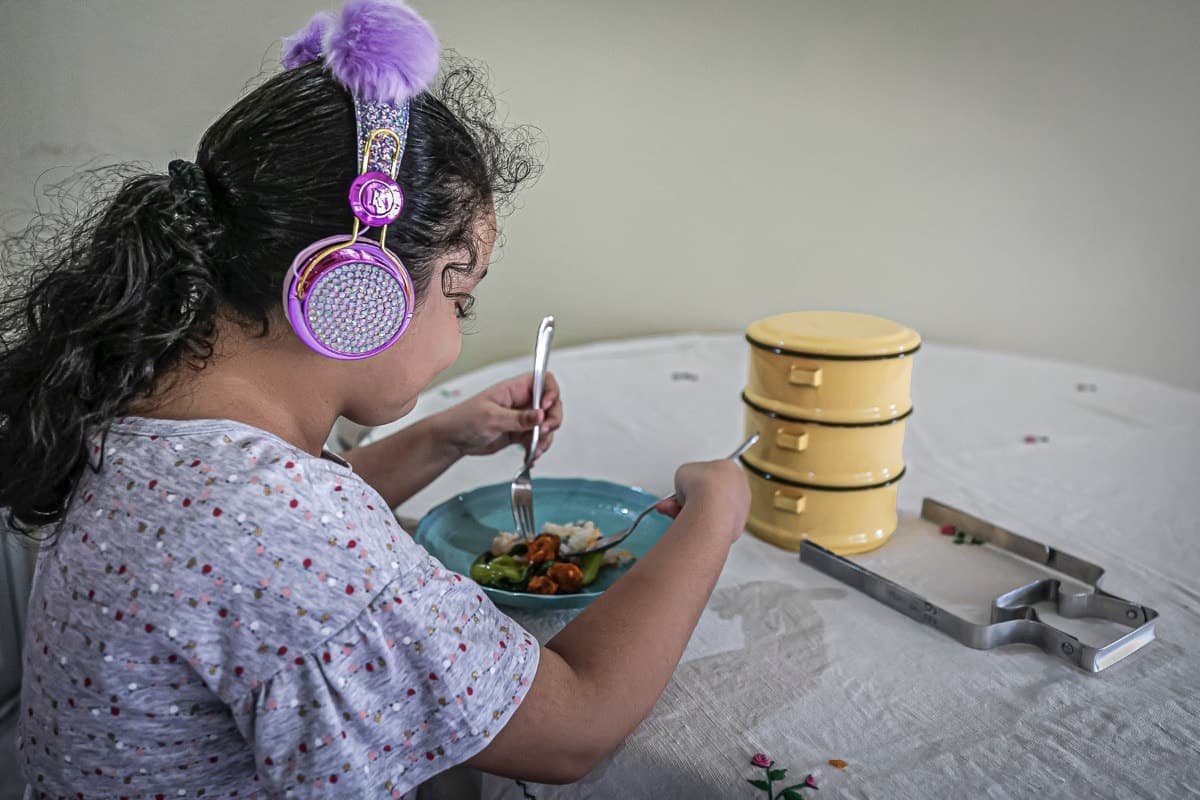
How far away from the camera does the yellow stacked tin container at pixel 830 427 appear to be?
1.03 meters

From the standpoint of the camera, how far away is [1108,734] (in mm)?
731

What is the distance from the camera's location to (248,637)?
59 cm

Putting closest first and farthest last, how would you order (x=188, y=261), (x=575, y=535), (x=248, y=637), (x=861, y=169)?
(x=248, y=637) < (x=188, y=261) < (x=575, y=535) < (x=861, y=169)

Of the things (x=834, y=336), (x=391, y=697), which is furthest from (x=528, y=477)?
(x=391, y=697)

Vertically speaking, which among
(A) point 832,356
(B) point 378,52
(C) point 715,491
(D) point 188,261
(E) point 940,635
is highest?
(B) point 378,52

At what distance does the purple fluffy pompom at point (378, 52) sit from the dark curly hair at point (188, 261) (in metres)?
0.02

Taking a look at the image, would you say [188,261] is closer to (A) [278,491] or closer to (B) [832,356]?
(A) [278,491]

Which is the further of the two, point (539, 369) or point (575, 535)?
point (539, 369)

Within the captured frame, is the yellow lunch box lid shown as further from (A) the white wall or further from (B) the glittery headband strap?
(A) the white wall

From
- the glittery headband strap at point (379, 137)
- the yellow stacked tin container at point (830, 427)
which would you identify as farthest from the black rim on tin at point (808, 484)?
the glittery headband strap at point (379, 137)

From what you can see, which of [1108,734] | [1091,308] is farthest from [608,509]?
[1091,308]

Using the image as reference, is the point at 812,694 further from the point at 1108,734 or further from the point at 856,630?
the point at 1108,734

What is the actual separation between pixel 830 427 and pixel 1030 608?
268 millimetres

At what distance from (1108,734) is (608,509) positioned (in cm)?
56
